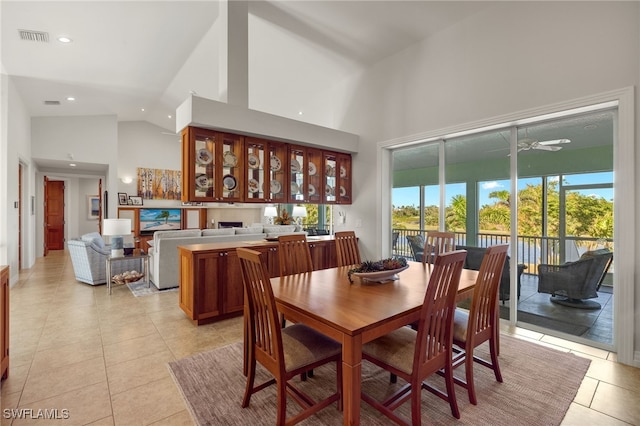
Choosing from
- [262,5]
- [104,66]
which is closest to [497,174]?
[262,5]

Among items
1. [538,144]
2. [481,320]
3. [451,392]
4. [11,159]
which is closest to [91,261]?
[11,159]

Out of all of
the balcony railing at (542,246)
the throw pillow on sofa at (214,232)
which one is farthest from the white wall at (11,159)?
the balcony railing at (542,246)

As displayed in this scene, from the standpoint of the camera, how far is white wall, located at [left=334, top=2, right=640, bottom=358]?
269 centimetres

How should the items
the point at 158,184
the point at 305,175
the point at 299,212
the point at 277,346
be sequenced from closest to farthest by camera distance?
the point at 277,346
the point at 305,175
the point at 299,212
the point at 158,184

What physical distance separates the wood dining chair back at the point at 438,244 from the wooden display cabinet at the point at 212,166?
7.78ft

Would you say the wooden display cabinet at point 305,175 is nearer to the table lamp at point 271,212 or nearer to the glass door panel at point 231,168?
the glass door panel at point 231,168

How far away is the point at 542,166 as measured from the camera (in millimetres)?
3318

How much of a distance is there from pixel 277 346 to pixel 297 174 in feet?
10.0

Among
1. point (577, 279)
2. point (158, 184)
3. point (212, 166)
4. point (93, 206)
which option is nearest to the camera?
point (577, 279)

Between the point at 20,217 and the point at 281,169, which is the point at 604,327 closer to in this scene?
the point at 281,169

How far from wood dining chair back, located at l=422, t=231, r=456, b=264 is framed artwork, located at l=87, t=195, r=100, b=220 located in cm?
1154

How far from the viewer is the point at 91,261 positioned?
511 centimetres

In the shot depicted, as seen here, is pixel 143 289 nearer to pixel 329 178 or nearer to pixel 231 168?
pixel 231 168

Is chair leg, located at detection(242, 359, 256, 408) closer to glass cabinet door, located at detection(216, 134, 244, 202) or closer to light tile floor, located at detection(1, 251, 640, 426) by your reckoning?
light tile floor, located at detection(1, 251, 640, 426)
